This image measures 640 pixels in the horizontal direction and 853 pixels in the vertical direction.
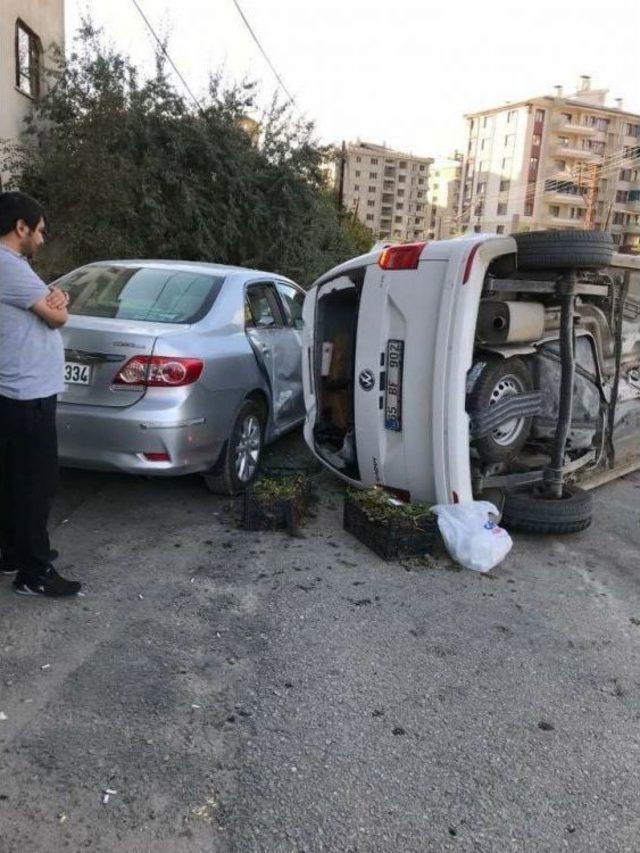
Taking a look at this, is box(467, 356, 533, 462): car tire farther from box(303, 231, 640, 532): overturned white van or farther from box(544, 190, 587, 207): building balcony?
box(544, 190, 587, 207): building balcony

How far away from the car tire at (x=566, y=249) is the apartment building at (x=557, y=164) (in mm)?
87454

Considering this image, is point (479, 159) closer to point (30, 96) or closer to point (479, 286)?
point (30, 96)

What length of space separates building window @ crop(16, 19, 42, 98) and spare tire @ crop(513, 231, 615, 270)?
44.6 feet

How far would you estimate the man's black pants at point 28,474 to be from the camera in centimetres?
335

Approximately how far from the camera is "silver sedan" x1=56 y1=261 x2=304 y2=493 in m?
4.30

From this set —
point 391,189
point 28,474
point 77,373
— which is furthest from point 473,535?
point 391,189

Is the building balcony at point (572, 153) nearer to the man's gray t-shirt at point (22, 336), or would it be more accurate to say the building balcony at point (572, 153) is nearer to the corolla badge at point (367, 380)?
the corolla badge at point (367, 380)

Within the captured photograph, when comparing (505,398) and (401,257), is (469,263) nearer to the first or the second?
(401,257)

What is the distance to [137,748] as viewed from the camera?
2518 millimetres

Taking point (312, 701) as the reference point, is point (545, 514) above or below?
above

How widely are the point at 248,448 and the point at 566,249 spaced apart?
2607 millimetres

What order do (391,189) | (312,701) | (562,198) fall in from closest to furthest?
(312,701)
(562,198)
(391,189)

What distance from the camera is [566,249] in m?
4.37

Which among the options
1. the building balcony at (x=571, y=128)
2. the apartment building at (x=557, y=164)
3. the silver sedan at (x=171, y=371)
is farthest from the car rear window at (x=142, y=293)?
the building balcony at (x=571, y=128)
